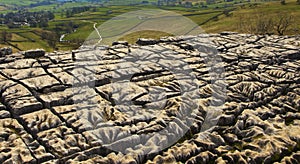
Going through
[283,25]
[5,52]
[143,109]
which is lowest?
[143,109]

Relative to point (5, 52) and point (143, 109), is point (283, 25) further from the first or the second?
point (5, 52)

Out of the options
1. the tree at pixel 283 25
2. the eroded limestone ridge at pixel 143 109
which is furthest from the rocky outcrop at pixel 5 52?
→ the tree at pixel 283 25

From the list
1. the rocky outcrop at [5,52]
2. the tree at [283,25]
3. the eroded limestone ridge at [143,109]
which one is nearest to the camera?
the eroded limestone ridge at [143,109]

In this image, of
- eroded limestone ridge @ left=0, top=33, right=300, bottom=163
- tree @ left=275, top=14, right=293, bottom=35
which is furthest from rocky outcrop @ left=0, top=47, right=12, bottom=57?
tree @ left=275, top=14, right=293, bottom=35

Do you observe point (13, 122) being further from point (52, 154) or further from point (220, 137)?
point (220, 137)

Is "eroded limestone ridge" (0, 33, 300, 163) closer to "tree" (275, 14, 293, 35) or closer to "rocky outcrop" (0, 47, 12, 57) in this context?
"rocky outcrop" (0, 47, 12, 57)

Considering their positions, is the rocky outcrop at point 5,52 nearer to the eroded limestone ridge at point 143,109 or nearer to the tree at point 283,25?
the eroded limestone ridge at point 143,109

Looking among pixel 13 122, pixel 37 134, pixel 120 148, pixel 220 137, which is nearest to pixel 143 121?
pixel 120 148

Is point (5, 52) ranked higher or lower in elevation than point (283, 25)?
higher

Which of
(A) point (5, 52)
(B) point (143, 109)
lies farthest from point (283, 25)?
(A) point (5, 52)
